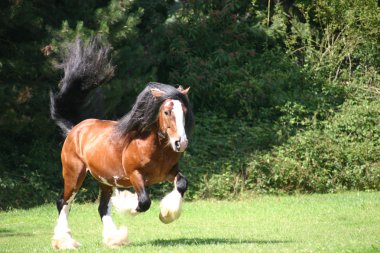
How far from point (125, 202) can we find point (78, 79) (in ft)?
7.78

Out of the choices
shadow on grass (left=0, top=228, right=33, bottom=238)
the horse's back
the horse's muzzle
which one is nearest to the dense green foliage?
shadow on grass (left=0, top=228, right=33, bottom=238)

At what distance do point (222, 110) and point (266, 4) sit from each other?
13.5ft

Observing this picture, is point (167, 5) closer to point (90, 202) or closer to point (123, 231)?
point (90, 202)

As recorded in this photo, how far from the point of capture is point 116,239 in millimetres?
9805

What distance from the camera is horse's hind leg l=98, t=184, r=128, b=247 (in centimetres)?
981

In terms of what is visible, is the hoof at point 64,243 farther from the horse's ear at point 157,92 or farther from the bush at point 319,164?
the bush at point 319,164

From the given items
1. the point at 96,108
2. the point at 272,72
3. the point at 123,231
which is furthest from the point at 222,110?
the point at 123,231

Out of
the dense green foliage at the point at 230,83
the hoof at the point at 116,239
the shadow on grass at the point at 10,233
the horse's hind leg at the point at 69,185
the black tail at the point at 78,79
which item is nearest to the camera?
the hoof at the point at 116,239

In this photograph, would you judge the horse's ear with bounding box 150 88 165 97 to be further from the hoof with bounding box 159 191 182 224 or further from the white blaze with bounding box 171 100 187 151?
the hoof with bounding box 159 191 182 224

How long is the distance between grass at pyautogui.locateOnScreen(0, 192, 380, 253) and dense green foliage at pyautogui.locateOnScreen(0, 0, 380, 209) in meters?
1.10

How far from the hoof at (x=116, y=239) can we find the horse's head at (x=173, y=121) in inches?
53.4

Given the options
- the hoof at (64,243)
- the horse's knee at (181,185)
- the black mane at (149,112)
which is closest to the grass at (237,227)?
the hoof at (64,243)

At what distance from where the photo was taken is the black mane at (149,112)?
947 cm

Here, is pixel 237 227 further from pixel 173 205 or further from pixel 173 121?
pixel 173 121
